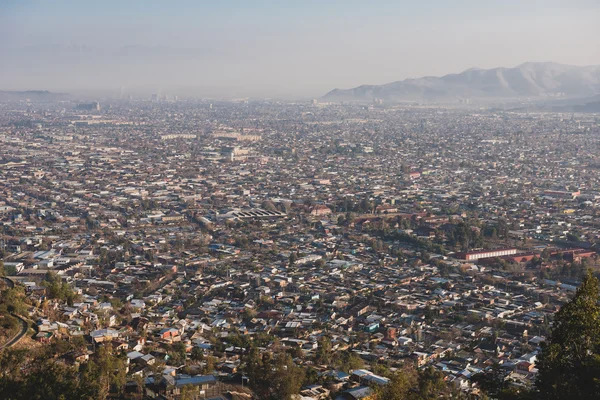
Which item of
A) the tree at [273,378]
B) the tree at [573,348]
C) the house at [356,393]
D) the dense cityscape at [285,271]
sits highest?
the tree at [573,348]

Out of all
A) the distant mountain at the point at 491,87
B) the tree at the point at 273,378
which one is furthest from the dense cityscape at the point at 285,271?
the distant mountain at the point at 491,87

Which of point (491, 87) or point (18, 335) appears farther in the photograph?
point (491, 87)

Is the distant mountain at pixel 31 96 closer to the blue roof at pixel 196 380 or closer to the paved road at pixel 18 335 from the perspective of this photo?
the paved road at pixel 18 335

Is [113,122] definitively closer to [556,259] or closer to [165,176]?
[165,176]

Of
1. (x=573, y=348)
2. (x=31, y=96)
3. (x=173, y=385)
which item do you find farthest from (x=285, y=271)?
(x=31, y=96)

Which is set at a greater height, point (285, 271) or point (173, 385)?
point (173, 385)

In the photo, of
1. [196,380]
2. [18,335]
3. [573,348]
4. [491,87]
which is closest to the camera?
[573,348]

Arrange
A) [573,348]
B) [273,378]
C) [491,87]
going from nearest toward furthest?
[573,348] < [273,378] < [491,87]

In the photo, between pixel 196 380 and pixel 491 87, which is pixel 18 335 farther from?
pixel 491 87
